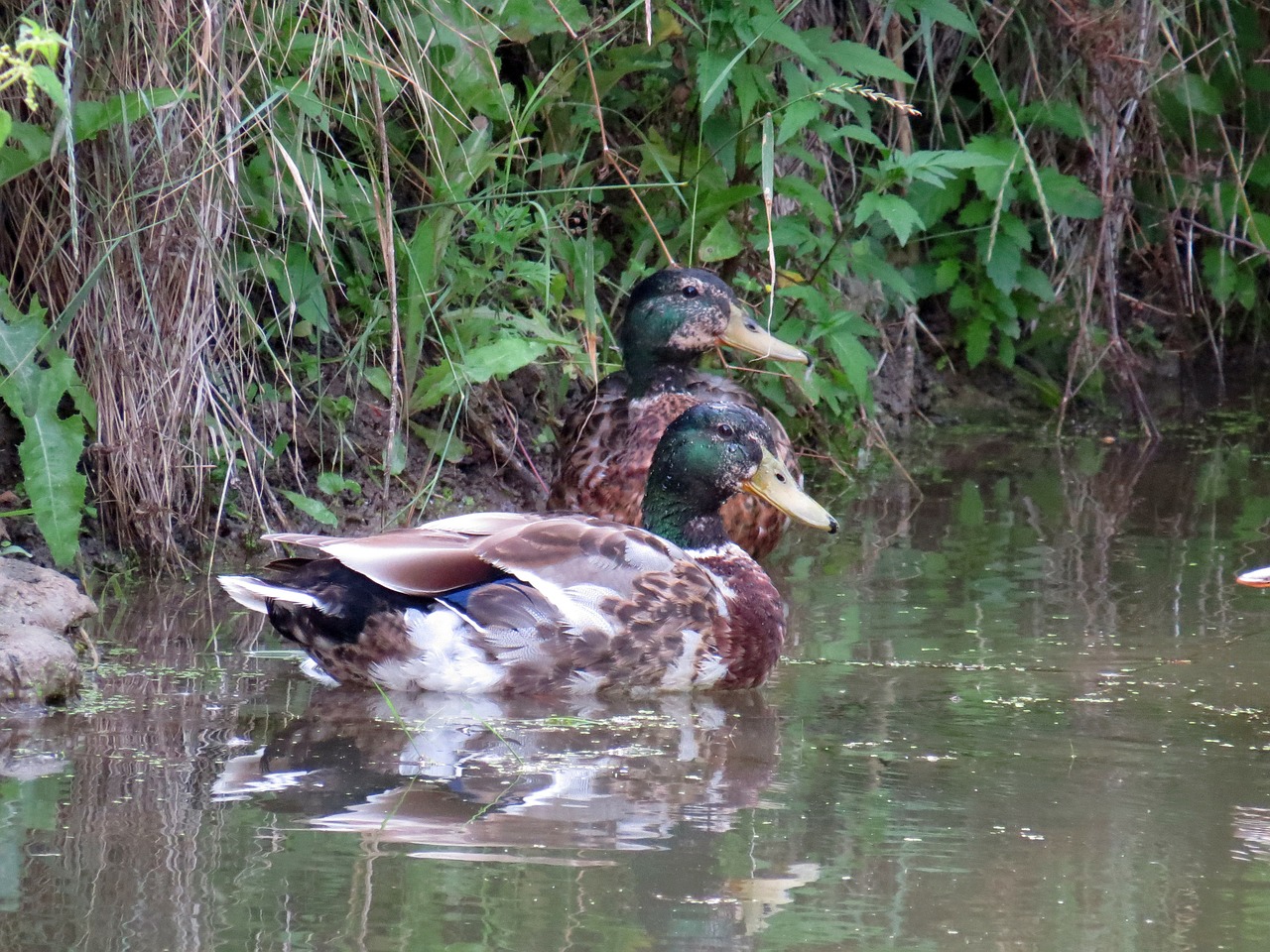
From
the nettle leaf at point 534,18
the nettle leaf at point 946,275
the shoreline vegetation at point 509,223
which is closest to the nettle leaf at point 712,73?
the shoreline vegetation at point 509,223

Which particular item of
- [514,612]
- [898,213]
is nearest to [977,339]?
[898,213]

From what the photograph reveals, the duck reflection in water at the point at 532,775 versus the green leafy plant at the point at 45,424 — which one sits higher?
the green leafy plant at the point at 45,424

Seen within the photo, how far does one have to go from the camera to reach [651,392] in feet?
21.2

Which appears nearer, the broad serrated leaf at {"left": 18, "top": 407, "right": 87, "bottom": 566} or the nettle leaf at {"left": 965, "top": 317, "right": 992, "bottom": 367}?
the broad serrated leaf at {"left": 18, "top": 407, "right": 87, "bottom": 566}

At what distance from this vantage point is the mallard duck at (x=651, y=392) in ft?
20.5

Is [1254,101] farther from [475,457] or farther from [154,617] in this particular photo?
[154,617]

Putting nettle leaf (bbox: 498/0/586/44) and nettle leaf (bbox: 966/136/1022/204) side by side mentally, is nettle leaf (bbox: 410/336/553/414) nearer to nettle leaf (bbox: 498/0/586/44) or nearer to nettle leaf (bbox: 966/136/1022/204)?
nettle leaf (bbox: 498/0/586/44)

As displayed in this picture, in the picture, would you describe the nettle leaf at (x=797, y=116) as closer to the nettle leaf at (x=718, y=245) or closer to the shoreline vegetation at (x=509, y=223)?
the shoreline vegetation at (x=509, y=223)

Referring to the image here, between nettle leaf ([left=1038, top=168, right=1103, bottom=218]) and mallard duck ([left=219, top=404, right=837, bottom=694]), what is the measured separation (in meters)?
4.08

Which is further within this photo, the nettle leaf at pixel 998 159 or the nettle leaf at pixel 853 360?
the nettle leaf at pixel 998 159

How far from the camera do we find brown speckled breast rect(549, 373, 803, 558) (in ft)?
20.0

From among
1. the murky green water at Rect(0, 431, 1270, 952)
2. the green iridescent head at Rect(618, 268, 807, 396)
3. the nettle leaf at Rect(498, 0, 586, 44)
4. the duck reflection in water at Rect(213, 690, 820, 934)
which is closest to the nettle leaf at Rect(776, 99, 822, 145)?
the green iridescent head at Rect(618, 268, 807, 396)

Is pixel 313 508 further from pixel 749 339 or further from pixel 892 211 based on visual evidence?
pixel 892 211

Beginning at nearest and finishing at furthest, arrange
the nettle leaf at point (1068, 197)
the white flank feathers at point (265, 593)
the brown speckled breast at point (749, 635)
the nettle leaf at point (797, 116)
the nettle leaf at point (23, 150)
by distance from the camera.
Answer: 1. the white flank feathers at point (265, 593)
2. the brown speckled breast at point (749, 635)
3. the nettle leaf at point (23, 150)
4. the nettle leaf at point (797, 116)
5. the nettle leaf at point (1068, 197)
